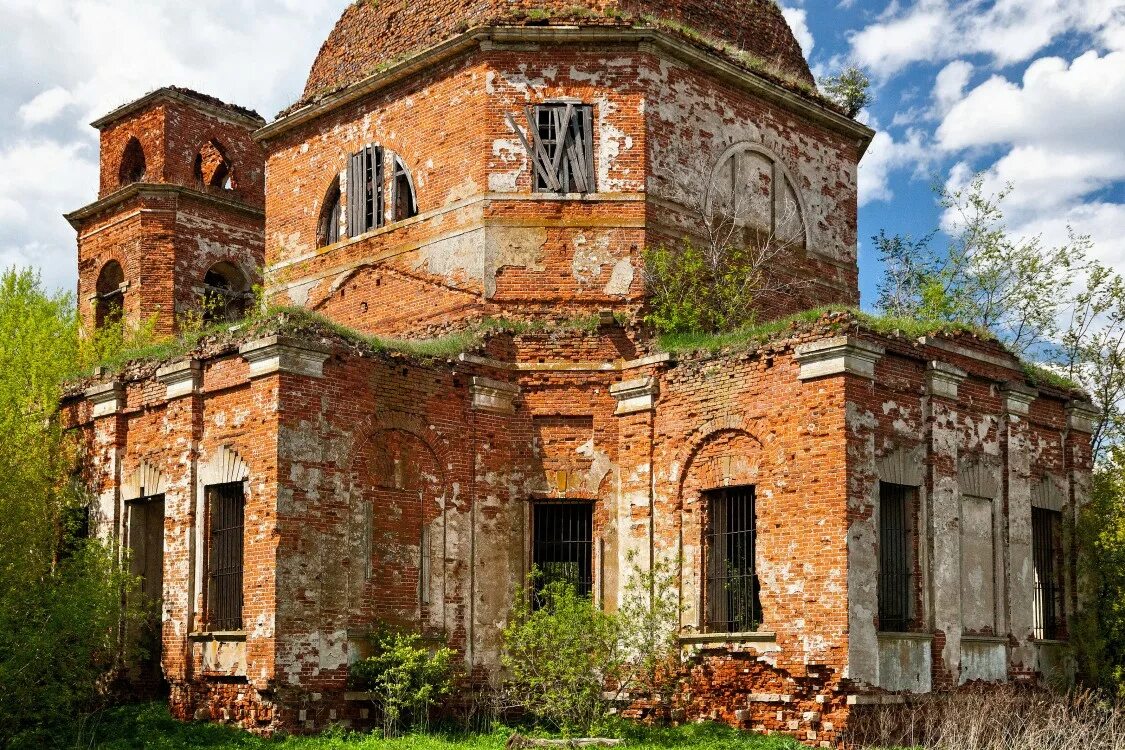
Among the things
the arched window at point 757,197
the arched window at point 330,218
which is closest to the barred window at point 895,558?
the arched window at point 757,197

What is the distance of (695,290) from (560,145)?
8.81 ft

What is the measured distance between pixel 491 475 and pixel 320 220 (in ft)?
19.5

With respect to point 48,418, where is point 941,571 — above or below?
below

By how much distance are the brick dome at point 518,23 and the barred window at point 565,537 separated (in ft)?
21.5

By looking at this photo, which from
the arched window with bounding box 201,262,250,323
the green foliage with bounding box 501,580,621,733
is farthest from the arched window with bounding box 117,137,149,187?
the green foliage with bounding box 501,580,621,733

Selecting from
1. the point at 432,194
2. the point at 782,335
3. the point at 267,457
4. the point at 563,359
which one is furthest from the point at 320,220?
the point at 782,335

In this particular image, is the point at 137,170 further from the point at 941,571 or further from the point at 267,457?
the point at 941,571

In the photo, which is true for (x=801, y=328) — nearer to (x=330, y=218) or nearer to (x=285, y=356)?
(x=285, y=356)

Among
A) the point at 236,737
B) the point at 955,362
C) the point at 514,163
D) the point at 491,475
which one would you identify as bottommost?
the point at 236,737

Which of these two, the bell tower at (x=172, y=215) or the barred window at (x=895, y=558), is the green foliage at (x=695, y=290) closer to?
the barred window at (x=895, y=558)

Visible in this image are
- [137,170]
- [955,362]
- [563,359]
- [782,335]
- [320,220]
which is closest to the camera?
[782,335]

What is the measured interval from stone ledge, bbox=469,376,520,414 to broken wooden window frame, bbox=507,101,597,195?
114 inches

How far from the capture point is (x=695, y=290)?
17125mm

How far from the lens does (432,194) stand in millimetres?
18047
